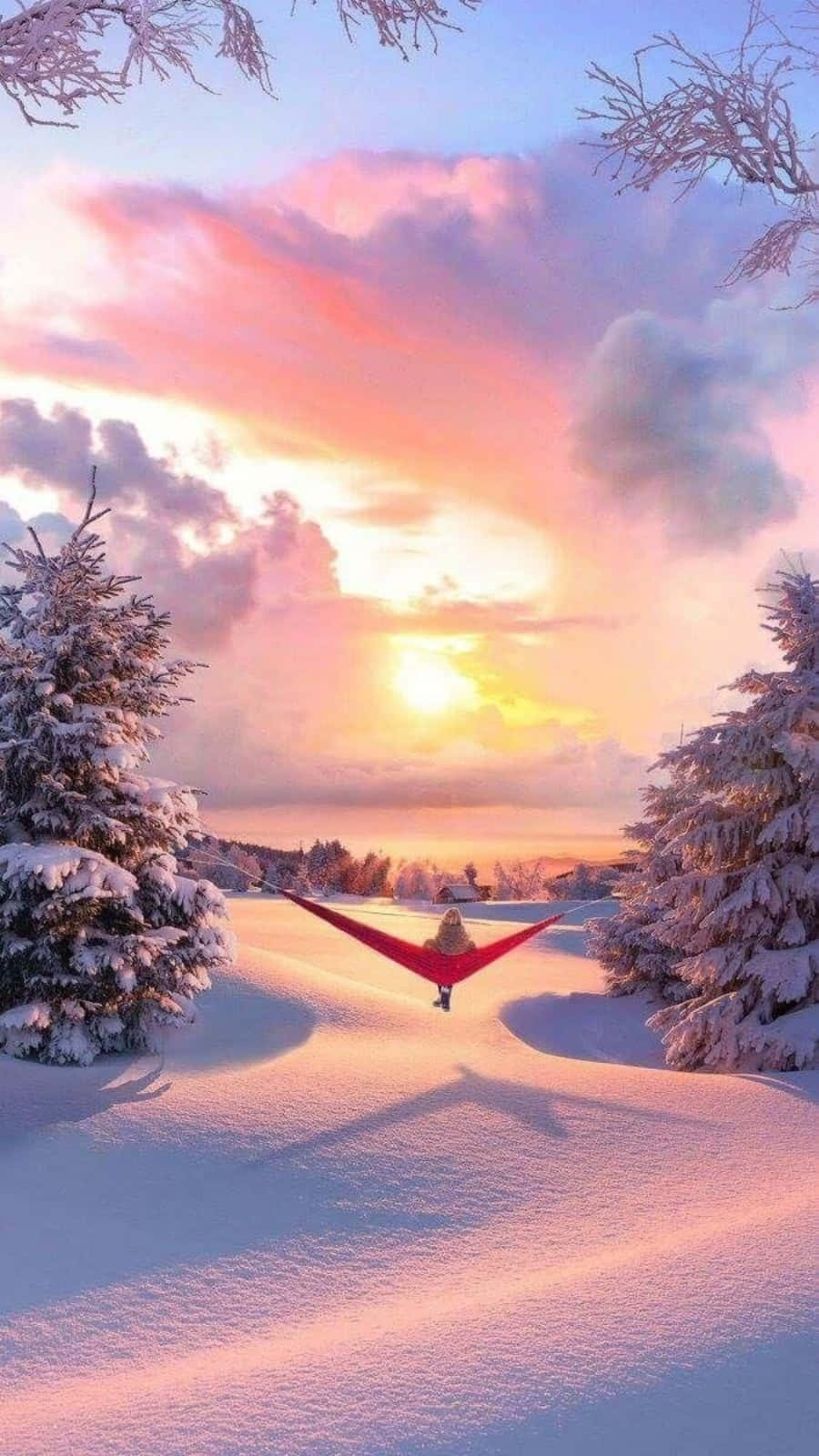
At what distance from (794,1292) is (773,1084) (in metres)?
5.68

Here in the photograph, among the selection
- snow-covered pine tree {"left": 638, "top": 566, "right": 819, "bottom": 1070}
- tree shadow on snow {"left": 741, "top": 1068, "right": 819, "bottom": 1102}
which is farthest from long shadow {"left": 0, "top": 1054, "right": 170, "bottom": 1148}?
snow-covered pine tree {"left": 638, "top": 566, "right": 819, "bottom": 1070}

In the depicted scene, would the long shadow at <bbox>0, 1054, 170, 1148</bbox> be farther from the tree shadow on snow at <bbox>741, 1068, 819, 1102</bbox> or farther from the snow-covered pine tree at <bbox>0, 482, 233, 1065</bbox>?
the tree shadow on snow at <bbox>741, 1068, 819, 1102</bbox>

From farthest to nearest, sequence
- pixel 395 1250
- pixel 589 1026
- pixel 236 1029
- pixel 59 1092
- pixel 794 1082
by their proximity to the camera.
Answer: pixel 589 1026 < pixel 236 1029 < pixel 794 1082 < pixel 59 1092 < pixel 395 1250

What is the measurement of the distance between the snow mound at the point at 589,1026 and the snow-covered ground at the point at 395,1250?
3359 mm

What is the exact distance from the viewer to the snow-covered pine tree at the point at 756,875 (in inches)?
462

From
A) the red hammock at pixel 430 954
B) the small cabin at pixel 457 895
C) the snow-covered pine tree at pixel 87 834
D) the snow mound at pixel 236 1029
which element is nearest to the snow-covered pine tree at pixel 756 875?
the red hammock at pixel 430 954

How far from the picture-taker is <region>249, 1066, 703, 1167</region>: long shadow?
8039 millimetres

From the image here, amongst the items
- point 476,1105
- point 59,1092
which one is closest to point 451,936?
point 476,1105

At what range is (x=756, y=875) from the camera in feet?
40.3

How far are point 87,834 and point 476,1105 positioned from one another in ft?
15.7

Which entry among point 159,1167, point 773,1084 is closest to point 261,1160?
point 159,1167

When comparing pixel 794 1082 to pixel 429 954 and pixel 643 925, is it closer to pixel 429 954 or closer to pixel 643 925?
pixel 429 954

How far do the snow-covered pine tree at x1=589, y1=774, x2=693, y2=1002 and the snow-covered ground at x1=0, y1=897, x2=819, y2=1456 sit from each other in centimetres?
533

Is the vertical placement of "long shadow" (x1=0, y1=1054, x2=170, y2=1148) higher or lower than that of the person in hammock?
lower
